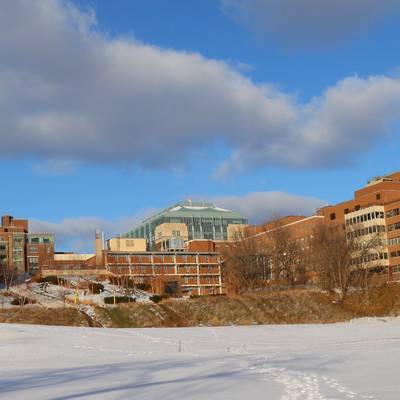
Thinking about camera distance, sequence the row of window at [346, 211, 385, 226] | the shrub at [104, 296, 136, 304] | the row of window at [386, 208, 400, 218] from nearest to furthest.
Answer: the shrub at [104, 296, 136, 304], the row of window at [386, 208, 400, 218], the row of window at [346, 211, 385, 226]

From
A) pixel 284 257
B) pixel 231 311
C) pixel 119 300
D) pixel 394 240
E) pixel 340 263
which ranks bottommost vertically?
pixel 231 311

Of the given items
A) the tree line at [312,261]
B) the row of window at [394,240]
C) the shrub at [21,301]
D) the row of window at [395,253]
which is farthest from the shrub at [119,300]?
the row of window at [394,240]

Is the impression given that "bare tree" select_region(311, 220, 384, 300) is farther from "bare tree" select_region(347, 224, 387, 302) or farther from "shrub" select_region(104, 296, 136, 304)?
"shrub" select_region(104, 296, 136, 304)

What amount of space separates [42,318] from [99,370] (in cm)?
4165

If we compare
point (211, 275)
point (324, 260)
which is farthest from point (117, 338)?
point (211, 275)

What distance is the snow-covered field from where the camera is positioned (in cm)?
2345

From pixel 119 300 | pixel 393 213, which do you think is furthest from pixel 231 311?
pixel 393 213

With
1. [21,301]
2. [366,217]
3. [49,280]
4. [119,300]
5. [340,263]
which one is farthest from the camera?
[366,217]

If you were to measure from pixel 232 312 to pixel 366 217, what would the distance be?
230 ft

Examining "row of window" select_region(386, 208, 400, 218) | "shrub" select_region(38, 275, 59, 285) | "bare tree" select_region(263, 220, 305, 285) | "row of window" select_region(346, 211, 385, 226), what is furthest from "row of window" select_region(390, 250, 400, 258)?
"shrub" select_region(38, 275, 59, 285)

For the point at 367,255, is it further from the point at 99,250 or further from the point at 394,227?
the point at 99,250

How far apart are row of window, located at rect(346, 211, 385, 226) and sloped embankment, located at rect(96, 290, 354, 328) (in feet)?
180

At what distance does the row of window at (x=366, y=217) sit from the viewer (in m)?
138

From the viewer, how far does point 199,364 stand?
111 feet
